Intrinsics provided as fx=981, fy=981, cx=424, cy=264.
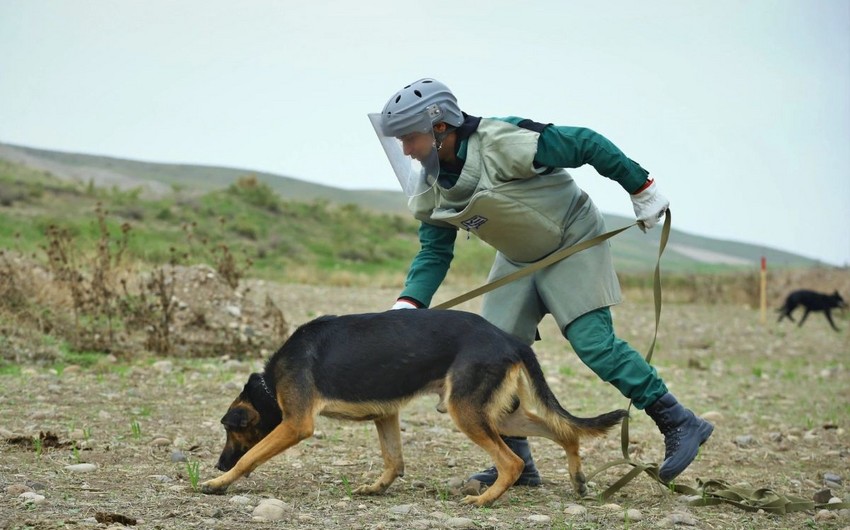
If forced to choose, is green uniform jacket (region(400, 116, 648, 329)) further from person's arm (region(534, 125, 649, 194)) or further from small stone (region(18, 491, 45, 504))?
small stone (region(18, 491, 45, 504))

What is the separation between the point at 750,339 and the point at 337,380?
15655 millimetres

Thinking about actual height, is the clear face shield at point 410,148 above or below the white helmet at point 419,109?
below

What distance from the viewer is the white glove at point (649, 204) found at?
602cm

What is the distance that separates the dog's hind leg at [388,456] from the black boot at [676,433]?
158cm

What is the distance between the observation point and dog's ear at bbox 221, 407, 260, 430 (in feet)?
19.9

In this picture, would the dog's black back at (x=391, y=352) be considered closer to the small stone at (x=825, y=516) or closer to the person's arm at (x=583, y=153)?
the person's arm at (x=583, y=153)

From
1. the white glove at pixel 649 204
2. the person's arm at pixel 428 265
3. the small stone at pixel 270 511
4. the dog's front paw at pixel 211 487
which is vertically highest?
the white glove at pixel 649 204

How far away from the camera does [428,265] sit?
663 centimetres

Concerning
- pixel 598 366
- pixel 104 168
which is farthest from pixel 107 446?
pixel 104 168

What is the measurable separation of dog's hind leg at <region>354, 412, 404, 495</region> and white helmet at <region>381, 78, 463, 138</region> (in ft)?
5.83

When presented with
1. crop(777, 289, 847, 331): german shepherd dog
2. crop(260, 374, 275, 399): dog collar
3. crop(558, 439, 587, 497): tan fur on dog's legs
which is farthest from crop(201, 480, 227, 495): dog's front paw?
crop(777, 289, 847, 331): german shepherd dog

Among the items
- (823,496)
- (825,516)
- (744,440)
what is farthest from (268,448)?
(744,440)

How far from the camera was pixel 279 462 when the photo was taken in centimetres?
704

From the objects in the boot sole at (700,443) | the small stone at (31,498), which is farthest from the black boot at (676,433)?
the small stone at (31,498)
